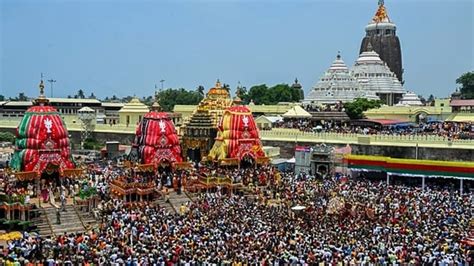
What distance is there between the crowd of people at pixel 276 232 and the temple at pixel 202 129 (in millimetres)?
6092

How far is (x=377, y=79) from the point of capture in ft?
208

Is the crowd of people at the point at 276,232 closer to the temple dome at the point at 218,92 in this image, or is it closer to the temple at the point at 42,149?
the temple at the point at 42,149

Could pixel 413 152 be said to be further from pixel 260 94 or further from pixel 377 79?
pixel 260 94

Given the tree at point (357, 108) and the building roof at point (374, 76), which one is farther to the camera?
the building roof at point (374, 76)

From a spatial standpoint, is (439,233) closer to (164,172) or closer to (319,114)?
(164,172)

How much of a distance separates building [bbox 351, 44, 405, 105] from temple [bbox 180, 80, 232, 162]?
3111 cm

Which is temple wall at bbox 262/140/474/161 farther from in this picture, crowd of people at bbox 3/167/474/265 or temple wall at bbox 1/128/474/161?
crowd of people at bbox 3/167/474/265

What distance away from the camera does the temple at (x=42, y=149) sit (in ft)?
80.5

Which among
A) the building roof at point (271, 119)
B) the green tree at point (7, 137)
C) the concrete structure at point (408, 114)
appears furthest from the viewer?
the green tree at point (7, 137)

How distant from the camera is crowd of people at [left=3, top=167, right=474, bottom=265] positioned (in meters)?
16.7

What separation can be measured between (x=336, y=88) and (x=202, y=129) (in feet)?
92.7

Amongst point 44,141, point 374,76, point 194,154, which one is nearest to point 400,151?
point 194,154

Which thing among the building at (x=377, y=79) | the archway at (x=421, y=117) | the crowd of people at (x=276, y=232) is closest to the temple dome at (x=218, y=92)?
the crowd of people at (x=276, y=232)

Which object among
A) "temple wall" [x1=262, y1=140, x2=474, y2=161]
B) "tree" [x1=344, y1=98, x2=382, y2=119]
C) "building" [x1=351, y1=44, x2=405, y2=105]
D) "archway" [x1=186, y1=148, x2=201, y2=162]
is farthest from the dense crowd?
A: "building" [x1=351, y1=44, x2=405, y2=105]
